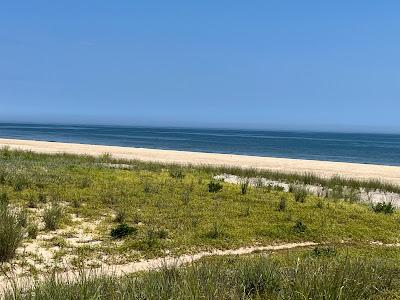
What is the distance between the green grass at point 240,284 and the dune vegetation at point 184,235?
19 mm

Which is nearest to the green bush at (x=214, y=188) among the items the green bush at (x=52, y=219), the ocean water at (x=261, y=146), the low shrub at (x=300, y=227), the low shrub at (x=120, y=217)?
the low shrub at (x=300, y=227)

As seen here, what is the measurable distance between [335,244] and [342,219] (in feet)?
9.58

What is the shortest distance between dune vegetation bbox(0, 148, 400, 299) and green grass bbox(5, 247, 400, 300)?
19mm

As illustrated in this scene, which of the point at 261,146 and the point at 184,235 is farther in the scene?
the point at 261,146

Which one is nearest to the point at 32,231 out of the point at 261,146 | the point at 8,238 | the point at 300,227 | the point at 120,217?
the point at 8,238

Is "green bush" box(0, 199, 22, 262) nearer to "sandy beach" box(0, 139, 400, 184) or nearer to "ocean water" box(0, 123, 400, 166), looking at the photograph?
"sandy beach" box(0, 139, 400, 184)

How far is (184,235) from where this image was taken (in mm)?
11992

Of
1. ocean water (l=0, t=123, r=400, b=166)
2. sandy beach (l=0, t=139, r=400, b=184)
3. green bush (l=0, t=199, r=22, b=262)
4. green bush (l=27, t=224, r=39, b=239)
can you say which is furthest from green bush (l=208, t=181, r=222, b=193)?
ocean water (l=0, t=123, r=400, b=166)

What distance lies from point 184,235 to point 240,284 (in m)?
5.54

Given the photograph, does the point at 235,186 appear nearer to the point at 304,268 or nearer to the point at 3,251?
the point at 3,251

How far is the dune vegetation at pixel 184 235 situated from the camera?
5.90 meters

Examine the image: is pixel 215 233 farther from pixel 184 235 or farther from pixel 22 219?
pixel 22 219

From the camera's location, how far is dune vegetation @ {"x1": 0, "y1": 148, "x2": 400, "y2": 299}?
5.90m

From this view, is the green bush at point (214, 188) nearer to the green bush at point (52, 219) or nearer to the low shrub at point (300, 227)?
the low shrub at point (300, 227)
